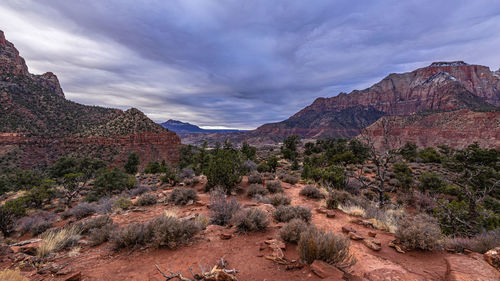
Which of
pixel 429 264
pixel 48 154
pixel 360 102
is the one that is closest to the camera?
pixel 429 264

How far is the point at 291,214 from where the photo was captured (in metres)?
5.84

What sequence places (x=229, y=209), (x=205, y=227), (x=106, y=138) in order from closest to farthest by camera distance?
(x=205, y=227)
(x=229, y=209)
(x=106, y=138)

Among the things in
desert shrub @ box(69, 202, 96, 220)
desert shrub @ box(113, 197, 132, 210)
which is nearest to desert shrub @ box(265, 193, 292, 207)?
desert shrub @ box(113, 197, 132, 210)

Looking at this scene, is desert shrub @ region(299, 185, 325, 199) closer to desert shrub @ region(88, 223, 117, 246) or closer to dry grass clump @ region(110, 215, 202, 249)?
dry grass clump @ region(110, 215, 202, 249)

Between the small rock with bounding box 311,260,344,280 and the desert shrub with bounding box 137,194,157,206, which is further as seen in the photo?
the desert shrub with bounding box 137,194,157,206

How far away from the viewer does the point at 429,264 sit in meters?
3.80

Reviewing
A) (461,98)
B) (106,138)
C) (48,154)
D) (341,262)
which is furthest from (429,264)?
(461,98)

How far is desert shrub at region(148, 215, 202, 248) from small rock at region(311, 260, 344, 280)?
3080 millimetres

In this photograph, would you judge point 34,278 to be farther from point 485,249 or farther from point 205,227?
point 485,249

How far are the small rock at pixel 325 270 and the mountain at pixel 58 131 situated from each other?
155 feet

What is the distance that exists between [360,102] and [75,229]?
193 metres

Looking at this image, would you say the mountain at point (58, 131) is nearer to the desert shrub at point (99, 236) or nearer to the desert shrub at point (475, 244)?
the desert shrub at point (99, 236)

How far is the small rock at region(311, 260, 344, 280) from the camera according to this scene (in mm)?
3006

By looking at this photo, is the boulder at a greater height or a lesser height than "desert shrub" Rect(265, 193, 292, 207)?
greater
